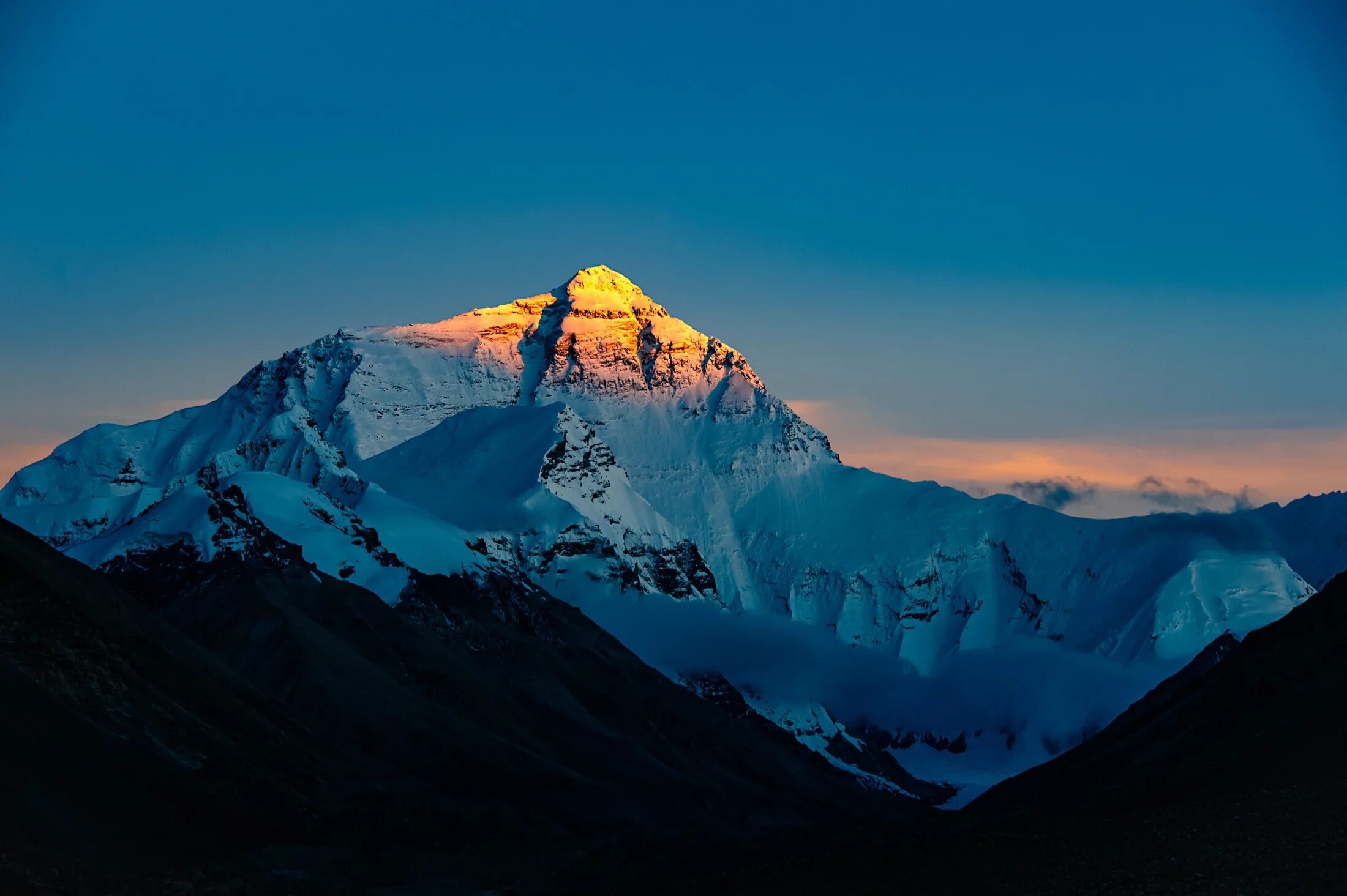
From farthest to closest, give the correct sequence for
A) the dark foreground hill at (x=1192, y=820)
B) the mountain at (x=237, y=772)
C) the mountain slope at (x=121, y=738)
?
1. the mountain at (x=237, y=772)
2. the mountain slope at (x=121, y=738)
3. the dark foreground hill at (x=1192, y=820)

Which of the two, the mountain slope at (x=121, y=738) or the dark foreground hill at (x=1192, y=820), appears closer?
the dark foreground hill at (x=1192, y=820)

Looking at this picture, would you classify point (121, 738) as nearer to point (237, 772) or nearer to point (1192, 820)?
point (237, 772)

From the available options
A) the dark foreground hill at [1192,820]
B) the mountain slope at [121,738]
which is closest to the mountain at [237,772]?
the mountain slope at [121,738]

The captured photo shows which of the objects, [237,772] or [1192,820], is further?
[237,772]

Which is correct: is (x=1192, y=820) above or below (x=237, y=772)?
below

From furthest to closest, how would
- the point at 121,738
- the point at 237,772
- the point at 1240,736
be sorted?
the point at 237,772
the point at 121,738
the point at 1240,736

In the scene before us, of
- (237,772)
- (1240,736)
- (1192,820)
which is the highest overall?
(1240,736)

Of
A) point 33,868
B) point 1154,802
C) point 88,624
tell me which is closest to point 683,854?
point 88,624

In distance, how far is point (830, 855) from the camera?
96875mm

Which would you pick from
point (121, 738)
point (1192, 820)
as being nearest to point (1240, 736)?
point (1192, 820)

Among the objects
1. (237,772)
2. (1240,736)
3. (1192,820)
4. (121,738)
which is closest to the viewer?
(1192,820)

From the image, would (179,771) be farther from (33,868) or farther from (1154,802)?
(1154,802)

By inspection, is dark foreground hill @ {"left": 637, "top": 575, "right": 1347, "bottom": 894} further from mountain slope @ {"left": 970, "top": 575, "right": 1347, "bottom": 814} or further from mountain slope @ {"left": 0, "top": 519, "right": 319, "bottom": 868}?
mountain slope @ {"left": 0, "top": 519, "right": 319, "bottom": 868}

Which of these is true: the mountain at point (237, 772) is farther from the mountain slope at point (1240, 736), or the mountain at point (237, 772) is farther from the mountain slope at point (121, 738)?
the mountain slope at point (1240, 736)
